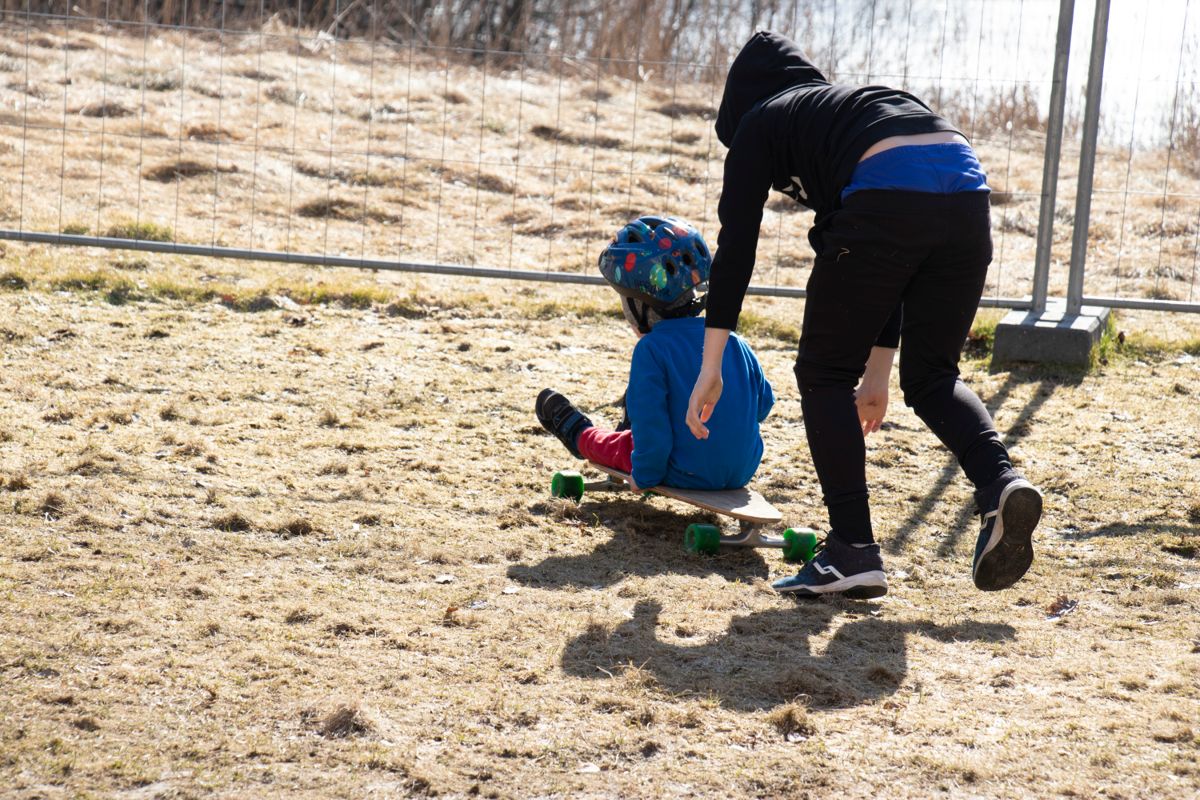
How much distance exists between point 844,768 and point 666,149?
29.8 feet

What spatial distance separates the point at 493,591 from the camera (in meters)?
3.60

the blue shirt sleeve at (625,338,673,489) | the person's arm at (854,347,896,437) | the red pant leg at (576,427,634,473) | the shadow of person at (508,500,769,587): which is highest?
the person's arm at (854,347,896,437)

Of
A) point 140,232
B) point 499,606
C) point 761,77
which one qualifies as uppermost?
point 761,77

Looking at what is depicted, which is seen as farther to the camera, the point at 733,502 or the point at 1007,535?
the point at 733,502

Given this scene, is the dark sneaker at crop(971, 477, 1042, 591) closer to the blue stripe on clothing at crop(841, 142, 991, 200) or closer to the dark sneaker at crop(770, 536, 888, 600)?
the dark sneaker at crop(770, 536, 888, 600)

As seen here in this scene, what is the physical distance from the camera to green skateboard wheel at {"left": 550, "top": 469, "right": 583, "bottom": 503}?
4.47m

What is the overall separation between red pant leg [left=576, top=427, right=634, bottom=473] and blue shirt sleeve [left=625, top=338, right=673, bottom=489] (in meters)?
0.19

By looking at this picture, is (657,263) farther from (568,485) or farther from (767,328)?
(767,328)

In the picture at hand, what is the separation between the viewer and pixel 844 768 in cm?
263

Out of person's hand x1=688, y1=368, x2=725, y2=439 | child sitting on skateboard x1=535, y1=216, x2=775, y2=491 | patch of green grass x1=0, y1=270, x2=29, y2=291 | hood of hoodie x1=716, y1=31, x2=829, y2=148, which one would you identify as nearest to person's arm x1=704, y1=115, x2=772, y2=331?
person's hand x1=688, y1=368, x2=725, y2=439

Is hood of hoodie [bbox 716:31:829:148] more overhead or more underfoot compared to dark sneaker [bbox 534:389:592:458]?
more overhead

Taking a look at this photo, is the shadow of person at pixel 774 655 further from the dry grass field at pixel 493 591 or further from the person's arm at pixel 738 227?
the person's arm at pixel 738 227

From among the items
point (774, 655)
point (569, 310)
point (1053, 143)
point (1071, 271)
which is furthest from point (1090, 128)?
point (774, 655)

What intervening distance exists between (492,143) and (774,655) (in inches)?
344
